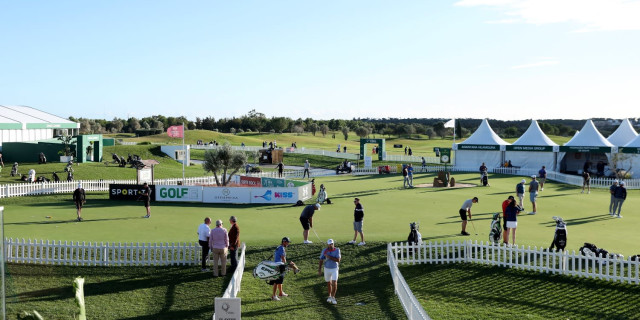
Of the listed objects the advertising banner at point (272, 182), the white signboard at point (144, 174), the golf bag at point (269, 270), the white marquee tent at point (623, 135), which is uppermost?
the white marquee tent at point (623, 135)

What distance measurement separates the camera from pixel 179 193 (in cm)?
2908

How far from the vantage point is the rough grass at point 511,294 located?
12.7 metres

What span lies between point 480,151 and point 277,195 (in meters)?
26.1

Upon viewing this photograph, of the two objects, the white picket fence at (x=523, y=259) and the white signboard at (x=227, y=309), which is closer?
the white signboard at (x=227, y=309)

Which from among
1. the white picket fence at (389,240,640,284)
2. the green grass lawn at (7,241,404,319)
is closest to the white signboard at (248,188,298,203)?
the green grass lawn at (7,241,404,319)

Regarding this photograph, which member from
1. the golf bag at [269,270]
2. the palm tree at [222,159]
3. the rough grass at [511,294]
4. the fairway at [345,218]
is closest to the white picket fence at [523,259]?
the rough grass at [511,294]

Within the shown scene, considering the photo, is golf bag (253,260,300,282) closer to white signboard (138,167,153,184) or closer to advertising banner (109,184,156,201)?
advertising banner (109,184,156,201)

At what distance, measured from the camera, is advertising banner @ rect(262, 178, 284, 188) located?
1299 inches

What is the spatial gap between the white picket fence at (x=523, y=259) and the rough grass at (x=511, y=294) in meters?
0.19

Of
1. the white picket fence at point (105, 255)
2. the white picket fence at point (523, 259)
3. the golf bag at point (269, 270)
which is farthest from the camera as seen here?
the white picket fence at point (105, 255)

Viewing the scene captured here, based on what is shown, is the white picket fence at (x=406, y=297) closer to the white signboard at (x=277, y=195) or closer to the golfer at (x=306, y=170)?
the white signboard at (x=277, y=195)

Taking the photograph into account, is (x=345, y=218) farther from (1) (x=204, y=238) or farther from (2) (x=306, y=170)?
(2) (x=306, y=170)

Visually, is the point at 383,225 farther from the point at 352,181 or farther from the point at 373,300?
the point at 352,181

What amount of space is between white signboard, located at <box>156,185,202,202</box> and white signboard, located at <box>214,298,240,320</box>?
64.9ft
